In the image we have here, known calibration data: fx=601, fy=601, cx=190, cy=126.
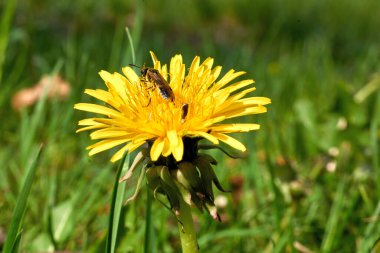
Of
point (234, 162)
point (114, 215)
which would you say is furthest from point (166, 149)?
point (234, 162)

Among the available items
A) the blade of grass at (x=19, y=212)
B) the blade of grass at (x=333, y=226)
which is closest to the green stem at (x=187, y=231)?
the blade of grass at (x=19, y=212)

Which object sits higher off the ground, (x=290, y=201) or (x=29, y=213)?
(x=29, y=213)

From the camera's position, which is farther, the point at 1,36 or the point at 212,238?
the point at 1,36

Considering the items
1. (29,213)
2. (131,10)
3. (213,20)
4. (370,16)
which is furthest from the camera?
(370,16)

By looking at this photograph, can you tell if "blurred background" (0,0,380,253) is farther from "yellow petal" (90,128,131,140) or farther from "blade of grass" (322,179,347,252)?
"yellow petal" (90,128,131,140)

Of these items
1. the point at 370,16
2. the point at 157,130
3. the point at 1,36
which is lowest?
the point at 157,130

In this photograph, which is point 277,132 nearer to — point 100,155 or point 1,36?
point 100,155

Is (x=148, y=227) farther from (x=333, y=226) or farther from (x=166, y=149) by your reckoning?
(x=333, y=226)

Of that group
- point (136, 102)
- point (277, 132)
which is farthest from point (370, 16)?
point (136, 102)
